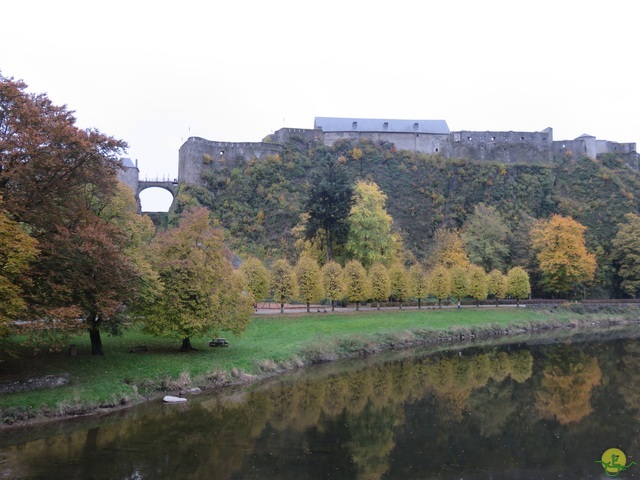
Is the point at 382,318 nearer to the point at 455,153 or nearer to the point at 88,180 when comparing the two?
the point at 88,180

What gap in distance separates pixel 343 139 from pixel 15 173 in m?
62.6

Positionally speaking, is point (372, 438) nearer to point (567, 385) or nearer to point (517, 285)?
point (567, 385)

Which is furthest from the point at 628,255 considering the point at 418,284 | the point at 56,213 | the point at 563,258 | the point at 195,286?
the point at 56,213

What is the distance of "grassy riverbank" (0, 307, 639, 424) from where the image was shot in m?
19.5

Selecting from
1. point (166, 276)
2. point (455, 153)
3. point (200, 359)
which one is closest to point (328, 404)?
point (200, 359)

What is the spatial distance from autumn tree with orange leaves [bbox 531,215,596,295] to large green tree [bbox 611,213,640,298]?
6.03 metres

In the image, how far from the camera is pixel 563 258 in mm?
56469

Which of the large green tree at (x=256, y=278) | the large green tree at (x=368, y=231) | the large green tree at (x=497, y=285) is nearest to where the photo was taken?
the large green tree at (x=256, y=278)

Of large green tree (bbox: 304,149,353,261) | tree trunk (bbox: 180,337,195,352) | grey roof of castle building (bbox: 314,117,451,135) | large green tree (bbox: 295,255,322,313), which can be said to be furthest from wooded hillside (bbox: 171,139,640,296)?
tree trunk (bbox: 180,337,195,352)

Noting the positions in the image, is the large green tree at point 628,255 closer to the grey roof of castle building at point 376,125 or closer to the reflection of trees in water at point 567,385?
the grey roof of castle building at point 376,125

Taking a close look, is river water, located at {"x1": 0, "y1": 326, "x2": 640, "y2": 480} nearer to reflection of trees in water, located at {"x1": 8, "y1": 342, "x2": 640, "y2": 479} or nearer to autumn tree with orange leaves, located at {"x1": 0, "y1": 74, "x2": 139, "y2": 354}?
reflection of trees in water, located at {"x1": 8, "y1": 342, "x2": 640, "y2": 479}

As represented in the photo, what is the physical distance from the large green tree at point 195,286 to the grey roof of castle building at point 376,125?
56.1 meters

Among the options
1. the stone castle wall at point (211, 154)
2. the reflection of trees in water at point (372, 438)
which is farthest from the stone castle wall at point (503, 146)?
the reflection of trees in water at point (372, 438)

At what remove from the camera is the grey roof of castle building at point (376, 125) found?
81.4 meters
